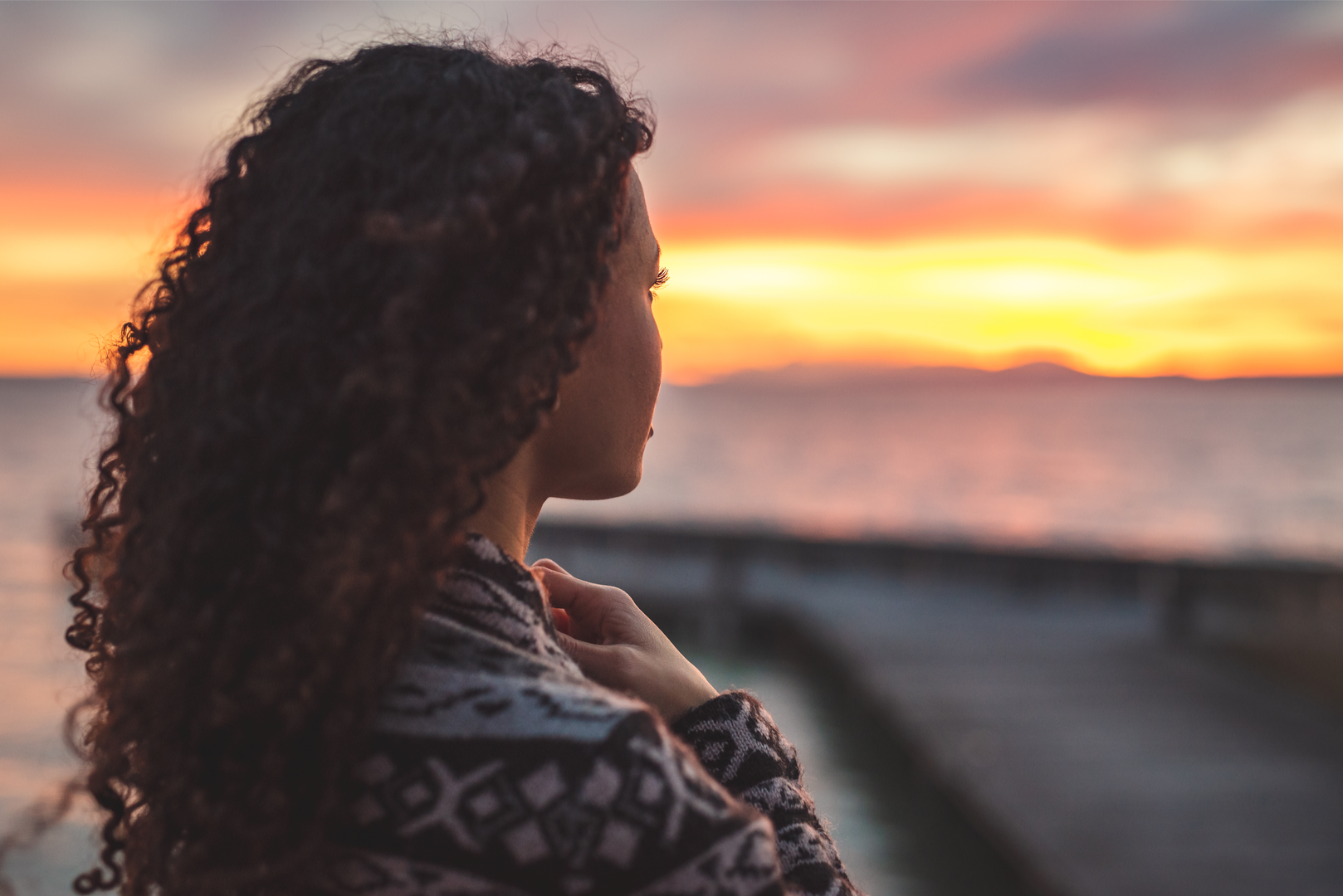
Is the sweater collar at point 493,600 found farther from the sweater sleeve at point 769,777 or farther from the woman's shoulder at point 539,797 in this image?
the sweater sleeve at point 769,777

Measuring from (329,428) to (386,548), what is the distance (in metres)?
0.14

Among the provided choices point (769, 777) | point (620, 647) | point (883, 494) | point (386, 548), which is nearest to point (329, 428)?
→ point (386, 548)

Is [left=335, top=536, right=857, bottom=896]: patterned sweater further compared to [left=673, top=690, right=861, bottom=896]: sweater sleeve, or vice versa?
[left=673, top=690, right=861, bottom=896]: sweater sleeve

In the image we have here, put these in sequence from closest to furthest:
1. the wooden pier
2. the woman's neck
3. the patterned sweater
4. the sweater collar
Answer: the patterned sweater, the sweater collar, the woman's neck, the wooden pier

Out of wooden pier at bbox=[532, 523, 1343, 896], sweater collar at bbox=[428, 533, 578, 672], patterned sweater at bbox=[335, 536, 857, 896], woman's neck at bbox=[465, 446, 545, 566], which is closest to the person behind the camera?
patterned sweater at bbox=[335, 536, 857, 896]

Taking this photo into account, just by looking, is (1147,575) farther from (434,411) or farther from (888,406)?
(888,406)

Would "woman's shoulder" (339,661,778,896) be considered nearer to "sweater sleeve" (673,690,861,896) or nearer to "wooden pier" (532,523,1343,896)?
"sweater sleeve" (673,690,861,896)

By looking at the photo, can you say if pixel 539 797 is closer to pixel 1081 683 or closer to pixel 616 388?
pixel 616 388

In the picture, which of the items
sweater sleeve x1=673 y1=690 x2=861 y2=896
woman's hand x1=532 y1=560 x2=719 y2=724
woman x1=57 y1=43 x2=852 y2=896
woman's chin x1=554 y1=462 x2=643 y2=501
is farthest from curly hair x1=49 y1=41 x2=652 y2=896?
sweater sleeve x1=673 y1=690 x2=861 y2=896

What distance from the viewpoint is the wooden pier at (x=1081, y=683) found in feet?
20.7

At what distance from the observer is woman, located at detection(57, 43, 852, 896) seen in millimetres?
1058

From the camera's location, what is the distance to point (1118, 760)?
7.92m

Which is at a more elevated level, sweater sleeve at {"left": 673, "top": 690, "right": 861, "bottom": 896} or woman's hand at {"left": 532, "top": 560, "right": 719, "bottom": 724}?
woman's hand at {"left": 532, "top": 560, "right": 719, "bottom": 724}

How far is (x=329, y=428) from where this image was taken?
111 centimetres
